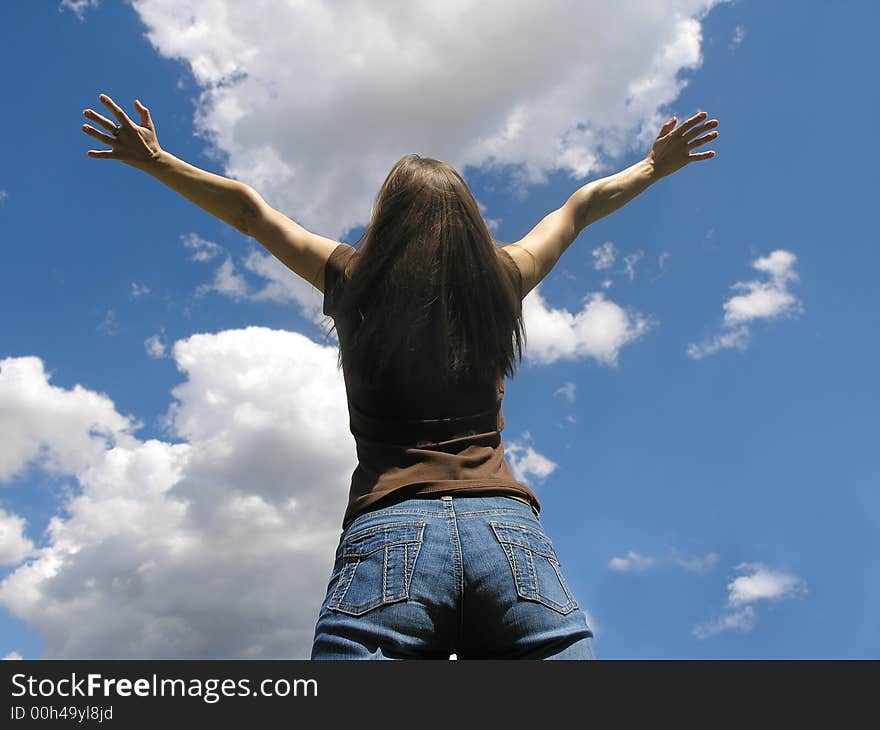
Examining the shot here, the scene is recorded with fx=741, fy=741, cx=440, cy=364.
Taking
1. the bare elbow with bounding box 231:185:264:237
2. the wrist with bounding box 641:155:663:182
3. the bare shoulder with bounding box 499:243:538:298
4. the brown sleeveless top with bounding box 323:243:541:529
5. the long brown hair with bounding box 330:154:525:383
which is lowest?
the brown sleeveless top with bounding box 323:243:541:529

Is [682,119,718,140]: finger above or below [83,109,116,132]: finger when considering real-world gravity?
above

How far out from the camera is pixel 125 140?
166 inches

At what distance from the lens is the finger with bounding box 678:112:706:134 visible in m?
5.41

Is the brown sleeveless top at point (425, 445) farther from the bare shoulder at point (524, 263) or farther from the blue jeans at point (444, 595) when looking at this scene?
the bare shoulder at point (524, 263)

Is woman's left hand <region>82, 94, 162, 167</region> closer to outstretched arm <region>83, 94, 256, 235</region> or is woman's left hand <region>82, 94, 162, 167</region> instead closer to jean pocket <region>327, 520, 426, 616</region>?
outstretched arm <region>83, 94, 256, 235</region>

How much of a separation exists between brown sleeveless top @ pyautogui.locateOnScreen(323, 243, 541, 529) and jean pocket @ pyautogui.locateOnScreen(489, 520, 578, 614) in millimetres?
196

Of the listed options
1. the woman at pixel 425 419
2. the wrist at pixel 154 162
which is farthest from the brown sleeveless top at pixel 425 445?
the wrist at pixel 154 162

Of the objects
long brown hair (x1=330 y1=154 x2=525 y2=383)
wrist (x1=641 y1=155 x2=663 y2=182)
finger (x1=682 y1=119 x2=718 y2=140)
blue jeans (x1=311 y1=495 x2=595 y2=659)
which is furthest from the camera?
finger (x1=682 y1=119 x2=718 y2=140)

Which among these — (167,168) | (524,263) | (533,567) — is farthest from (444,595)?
(167,168)

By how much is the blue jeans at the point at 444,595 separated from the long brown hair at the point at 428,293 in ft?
2.21

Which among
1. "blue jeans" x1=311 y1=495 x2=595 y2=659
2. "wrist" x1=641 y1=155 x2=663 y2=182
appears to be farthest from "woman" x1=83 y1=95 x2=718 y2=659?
"wrist" x1=641 y1=155 x2=663 y2=182
